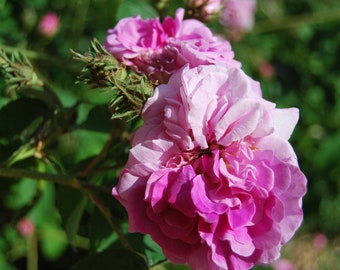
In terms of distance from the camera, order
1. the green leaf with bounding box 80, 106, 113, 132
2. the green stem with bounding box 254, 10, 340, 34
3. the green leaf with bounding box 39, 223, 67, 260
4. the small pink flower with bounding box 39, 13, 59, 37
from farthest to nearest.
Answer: the green stem with bounding box 254, 10, 340, 34, the green leaf with bounding box 39, 223, 67, 260, the small pink flower with bounding box 39, 13, 59, 37, the green leaf with bounding box 80, 106, 113, 132

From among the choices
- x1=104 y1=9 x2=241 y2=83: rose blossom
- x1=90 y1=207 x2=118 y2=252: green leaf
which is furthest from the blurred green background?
x1=104 y1=9 x2=241 y2=83: rose blossom

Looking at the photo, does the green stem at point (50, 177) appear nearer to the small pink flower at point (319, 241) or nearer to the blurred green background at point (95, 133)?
the blurred green background at point (95, 133)

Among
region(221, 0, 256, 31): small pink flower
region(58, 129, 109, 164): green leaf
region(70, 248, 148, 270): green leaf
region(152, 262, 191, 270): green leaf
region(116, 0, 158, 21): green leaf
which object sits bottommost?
region(221, 0, 256, 31): small pink flower

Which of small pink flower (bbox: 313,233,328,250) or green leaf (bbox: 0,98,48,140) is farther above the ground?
green leaf (bbox: 0,98,48,140)

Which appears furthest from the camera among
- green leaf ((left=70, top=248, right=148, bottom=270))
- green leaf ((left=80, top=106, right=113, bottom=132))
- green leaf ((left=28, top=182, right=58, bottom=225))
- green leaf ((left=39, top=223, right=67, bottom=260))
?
green leaf ((left=39, top=223, right=67, bottom=260))

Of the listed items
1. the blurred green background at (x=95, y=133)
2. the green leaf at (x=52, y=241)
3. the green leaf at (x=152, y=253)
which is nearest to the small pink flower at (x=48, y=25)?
the blurred green background at (x=95, y=133)

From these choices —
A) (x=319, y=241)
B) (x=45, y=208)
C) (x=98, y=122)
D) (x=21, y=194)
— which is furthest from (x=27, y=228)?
(x=319, y=241)

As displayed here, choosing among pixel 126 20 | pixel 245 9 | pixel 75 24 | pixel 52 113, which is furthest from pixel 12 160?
pixel 245 9

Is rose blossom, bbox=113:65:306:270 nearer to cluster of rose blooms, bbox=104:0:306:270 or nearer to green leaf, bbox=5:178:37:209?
cluster of rose blooms, bbox=104:0:306:270
